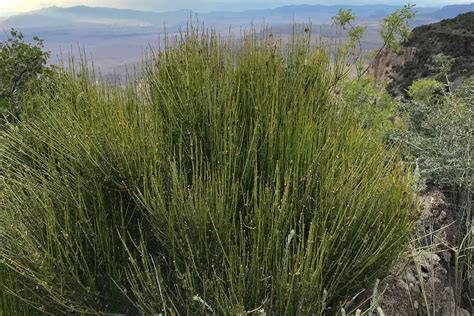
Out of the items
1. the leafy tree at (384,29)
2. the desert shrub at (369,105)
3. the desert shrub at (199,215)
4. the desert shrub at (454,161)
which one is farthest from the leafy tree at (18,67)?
the leafy tree at (384,29)

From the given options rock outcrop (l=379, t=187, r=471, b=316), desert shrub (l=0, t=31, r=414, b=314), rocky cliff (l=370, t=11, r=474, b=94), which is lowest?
rock outcrop (l=379, t=187, r=471, b=316)

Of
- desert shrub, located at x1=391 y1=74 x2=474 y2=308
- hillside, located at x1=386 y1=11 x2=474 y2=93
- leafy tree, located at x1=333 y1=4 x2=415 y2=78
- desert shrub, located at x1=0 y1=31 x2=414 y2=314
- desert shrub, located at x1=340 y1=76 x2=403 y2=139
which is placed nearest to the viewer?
desert shrub, located at x1=0 y1=31 x2=414 y2=314

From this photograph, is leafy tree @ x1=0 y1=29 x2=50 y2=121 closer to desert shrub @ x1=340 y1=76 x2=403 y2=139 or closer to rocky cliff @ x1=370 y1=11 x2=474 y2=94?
A: desert shrub @ x1=340 y1=76 x2=403 y2=139

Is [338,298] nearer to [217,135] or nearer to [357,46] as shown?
[217,135]

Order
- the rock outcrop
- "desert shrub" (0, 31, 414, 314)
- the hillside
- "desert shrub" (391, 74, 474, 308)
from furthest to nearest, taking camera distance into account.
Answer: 1. the hillside
2. "desert shrub" (391, 74, 474, 308)
3. the rock outcrop
4. "desert shrub" (0, 31, 414, 314)

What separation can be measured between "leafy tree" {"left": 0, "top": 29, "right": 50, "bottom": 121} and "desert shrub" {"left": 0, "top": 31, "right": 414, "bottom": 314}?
6.27 ft

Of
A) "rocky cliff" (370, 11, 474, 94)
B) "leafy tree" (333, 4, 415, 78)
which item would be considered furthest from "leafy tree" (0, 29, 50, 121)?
"rocky cliff" (370, 11, 474, 94)

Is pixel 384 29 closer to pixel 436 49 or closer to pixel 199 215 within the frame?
pixel 436 49

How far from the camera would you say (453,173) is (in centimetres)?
399

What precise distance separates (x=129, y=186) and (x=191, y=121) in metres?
0.67

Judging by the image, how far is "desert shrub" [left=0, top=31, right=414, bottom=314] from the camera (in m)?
2.05

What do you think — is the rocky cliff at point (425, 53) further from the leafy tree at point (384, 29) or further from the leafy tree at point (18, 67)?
the leafy tree at point (18, 67)

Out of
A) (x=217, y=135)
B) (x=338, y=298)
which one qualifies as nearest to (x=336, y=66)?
(x=217, y=135)

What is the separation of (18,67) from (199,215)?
12.8 ft
